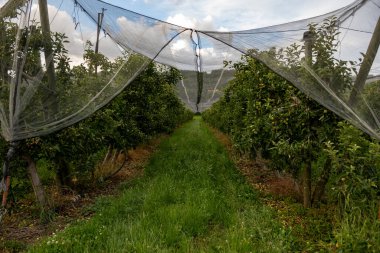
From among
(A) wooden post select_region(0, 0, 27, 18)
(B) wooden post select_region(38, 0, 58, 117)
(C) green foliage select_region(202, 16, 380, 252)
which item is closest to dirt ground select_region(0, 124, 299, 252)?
(C) green foliage select_region(202, 16, 380, 252)

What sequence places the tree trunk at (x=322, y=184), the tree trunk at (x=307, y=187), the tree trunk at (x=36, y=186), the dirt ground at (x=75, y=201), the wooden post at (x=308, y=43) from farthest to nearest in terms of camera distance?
1. the tree trunk at (x=307, y=187)
2. the tree trunk at (x=36, y=186)
3. the tree trunk at (x=322, y=184)
4. the dirt ground at (x=75, y=201)
5. the wooden post at (x=308, y=43)

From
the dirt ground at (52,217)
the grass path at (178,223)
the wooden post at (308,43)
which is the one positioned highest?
the wooden post at (308,43)

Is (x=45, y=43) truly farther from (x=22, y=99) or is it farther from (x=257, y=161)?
(x=257, y=161)

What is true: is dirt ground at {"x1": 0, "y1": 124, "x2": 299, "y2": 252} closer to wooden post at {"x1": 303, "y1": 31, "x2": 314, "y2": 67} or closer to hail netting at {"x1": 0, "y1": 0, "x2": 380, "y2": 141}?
hail netting at {"x1": 0, "y1": 0, "x2": 380, "y2": 141}

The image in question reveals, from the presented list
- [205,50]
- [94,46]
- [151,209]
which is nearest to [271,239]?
[151,209]

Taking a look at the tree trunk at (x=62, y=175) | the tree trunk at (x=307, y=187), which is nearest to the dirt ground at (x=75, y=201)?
the tree trunk at (x=62, y=175)

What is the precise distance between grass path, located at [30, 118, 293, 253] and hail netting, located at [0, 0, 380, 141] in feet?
4.68

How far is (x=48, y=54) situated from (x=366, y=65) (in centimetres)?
341

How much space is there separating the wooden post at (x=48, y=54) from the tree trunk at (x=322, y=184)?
372 centimetres

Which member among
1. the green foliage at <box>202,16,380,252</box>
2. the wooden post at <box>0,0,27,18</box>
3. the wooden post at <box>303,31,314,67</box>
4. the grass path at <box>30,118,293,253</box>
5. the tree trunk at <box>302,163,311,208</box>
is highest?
the wooden post at <box>0,0,27,18</box>

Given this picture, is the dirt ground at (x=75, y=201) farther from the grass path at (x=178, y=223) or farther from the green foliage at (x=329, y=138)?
the green foliage at (x=329, y=138)

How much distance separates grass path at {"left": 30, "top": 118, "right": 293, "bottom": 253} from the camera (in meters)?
3.88

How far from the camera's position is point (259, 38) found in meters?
3.75

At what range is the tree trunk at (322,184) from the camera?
496 cm
